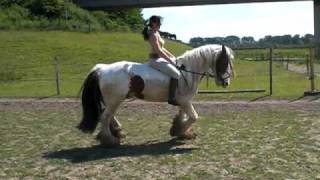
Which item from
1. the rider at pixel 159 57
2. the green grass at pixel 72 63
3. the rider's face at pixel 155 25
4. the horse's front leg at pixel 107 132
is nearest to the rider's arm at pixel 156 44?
the rider at pixel 159 57

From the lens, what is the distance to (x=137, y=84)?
10.4 metres

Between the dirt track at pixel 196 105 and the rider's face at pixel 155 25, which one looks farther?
the dirt track at pixel 196 105

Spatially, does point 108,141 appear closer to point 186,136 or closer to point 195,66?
point 186,136

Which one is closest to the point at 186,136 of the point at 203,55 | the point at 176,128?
the point at 176,128

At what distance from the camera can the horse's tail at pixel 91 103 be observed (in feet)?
34.7

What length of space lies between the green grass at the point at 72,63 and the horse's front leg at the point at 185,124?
29.8 feet

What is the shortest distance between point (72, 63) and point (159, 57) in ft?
94.8

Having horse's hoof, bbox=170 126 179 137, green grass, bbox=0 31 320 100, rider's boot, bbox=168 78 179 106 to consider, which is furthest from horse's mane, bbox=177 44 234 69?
→ green grass, bbox=0 31 320 100

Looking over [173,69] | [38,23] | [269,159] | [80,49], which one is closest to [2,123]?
[173,69]

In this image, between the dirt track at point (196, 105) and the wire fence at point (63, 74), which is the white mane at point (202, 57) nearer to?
the dirt track at point (196, 105)

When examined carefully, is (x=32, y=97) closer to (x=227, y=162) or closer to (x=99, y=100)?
(x=99, y=100)

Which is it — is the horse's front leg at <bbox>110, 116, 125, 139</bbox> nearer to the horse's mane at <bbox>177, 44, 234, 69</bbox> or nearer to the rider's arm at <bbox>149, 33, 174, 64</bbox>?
the rider's arm at <bbox>149, 33, 174, 64</bbox>

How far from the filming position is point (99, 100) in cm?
1063

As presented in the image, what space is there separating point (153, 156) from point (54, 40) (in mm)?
37510
